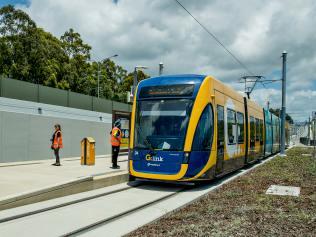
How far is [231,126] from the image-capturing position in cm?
1393

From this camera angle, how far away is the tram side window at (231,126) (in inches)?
535

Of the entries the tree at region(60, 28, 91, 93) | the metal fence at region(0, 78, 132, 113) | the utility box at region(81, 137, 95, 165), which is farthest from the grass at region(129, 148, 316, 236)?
the tree at region(60, 28, 91, 93)

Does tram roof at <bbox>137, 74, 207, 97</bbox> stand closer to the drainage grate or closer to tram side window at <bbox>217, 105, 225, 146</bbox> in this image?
tram side window at <bbox>217, 105, 225, 146</bbox>

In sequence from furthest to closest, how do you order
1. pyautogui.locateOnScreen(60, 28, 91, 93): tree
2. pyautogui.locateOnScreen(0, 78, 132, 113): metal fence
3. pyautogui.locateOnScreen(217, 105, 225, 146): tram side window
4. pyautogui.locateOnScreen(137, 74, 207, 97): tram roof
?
pyautogui.locateOnScreen(60, 28, 91, 93): tree
pyautogui.locateOnScreen(0, 78, 132, 113): metal fence
pyautogui.locateOnScreen(217, 105, 225, 146): tram side window
pyautogui.locateOnScreen(137, 74, 207, 97): tram roof

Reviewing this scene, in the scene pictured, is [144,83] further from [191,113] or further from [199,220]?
[199,220]

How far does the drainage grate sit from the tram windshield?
2590mm

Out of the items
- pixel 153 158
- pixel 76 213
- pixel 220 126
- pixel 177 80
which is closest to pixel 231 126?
pixel 220 126

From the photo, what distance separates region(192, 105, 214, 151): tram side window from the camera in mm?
10984

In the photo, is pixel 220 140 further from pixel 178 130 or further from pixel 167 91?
pixel 167 91

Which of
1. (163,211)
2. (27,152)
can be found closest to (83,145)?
(27,152)

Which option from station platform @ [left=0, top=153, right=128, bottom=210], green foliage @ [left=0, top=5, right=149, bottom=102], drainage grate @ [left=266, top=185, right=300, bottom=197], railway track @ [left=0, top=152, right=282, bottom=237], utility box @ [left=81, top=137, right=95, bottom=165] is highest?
green foliage @ [left=0, top=5, right=149, bottom=102]

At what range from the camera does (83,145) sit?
16.4 m

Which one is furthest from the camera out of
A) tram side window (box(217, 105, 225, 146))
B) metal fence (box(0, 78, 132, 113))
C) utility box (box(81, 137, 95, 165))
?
metal fence (box(0, 78, 132, 113))

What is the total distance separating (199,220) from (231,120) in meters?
7.47
